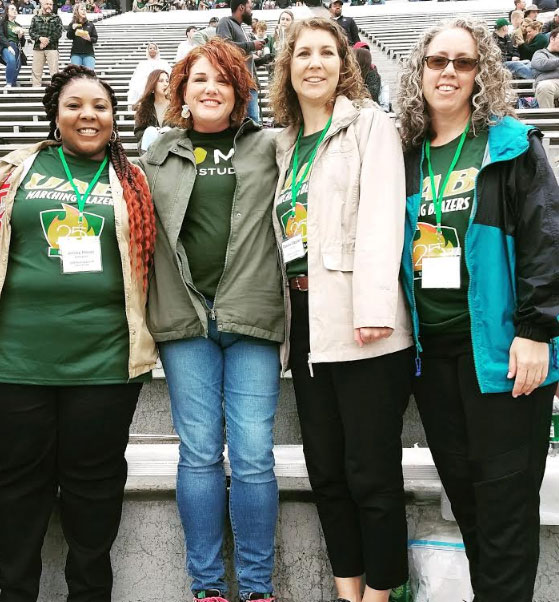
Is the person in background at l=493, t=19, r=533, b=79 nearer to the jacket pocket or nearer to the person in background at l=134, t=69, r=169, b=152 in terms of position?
the person in background at l=134, t=69, r=169, b=152

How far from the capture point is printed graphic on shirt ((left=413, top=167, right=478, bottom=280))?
6.92 feet

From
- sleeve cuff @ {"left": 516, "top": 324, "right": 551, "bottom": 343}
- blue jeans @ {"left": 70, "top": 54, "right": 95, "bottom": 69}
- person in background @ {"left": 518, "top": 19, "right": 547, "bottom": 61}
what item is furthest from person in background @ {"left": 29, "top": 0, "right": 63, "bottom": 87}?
sleeve cuff @ {"left": 516, "top": 324, "right": 551, "bottom": 343}

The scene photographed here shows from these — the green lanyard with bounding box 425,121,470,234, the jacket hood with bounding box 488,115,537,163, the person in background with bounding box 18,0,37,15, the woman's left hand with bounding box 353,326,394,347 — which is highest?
the person in background with bounding box 18,0,37,15

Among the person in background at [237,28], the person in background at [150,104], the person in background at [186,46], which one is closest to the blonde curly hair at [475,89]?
the person in background at [186,46]

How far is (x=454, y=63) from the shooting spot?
7.14 feet

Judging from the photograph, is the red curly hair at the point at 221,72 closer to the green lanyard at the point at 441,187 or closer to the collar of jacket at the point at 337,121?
the collar of jacket at the point at 337,121

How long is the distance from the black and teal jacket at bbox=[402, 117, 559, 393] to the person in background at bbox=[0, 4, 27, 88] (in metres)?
13.6

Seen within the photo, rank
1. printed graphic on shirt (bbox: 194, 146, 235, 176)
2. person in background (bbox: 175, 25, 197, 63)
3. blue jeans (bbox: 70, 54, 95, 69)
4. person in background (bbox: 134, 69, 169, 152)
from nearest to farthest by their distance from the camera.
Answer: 1. printed graphic on shirt (bbox: 194, 146, 235, 176)
2. person in background (bbox: 134, 69, 169, 152)
3. person in background (bbox: 175, 25, 197, 63)
4. blue jeans (bbox: 70, 54, 95, 69)

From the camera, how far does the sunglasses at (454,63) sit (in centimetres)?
218

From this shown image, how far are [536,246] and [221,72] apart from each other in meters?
1.25

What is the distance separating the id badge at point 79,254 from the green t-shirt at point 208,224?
312 millimetres

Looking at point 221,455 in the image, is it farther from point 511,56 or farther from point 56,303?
point 511,56

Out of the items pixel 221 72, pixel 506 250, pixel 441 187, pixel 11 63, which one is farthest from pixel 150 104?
pixel 11 63

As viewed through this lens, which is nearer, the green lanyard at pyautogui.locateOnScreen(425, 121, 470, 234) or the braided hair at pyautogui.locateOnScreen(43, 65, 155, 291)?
the green lanyard at pyautogui.locateOnScreen(425, 121, 470, 234)
